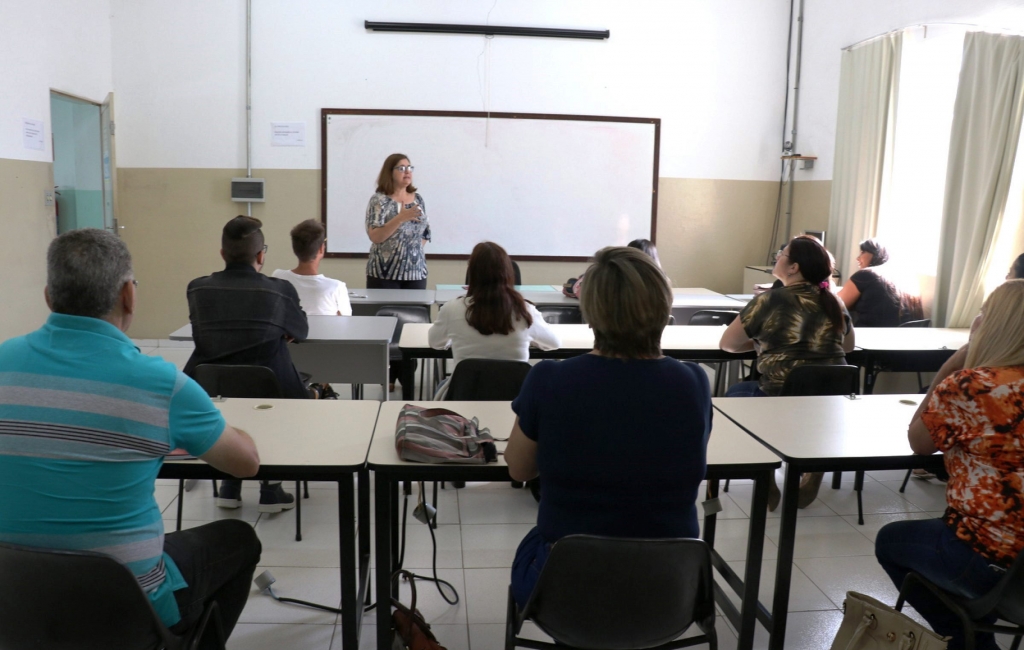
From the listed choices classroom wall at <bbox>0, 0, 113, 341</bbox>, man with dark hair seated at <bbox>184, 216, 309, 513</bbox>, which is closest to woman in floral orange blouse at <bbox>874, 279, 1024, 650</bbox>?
man with dark hair seated at <bbox>184, 216, 309, 513</bbox>

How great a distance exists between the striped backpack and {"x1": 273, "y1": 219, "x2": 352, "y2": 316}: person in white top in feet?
6.02

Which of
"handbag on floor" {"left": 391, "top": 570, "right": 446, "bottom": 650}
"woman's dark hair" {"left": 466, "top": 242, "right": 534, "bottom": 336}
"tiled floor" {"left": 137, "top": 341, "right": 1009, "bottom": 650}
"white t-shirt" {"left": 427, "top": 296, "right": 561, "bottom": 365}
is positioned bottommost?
"tiled floor" {"left": 137, "top": 341, "right": 1009, "bottom": 650}

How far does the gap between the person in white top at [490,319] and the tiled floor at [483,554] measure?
0.57 m

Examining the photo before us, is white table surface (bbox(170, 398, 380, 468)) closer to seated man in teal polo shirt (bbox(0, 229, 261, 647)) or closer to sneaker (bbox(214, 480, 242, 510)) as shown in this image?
seated man in teal polo shirt (bbox(0, 229, 261, 647))

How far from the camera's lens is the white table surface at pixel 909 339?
12.2 ft

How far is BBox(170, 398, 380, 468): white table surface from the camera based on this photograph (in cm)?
194

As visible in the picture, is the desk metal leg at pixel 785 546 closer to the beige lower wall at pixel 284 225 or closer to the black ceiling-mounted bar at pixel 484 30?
the beige lower wall at pixel 284 225

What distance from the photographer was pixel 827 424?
2344 millimetres

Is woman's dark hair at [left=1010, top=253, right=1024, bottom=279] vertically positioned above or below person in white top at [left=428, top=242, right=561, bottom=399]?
above

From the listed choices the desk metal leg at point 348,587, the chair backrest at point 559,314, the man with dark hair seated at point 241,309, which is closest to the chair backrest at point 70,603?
the desk metal leg at point 348,587

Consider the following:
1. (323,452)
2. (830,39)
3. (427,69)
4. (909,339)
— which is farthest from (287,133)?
(323,452)

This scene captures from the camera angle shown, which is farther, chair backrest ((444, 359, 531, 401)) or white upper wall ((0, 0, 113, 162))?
white upper wall ((0, 0, 113, 162))

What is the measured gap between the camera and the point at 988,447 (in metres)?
1.81

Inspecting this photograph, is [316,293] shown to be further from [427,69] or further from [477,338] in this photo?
[427,69]
